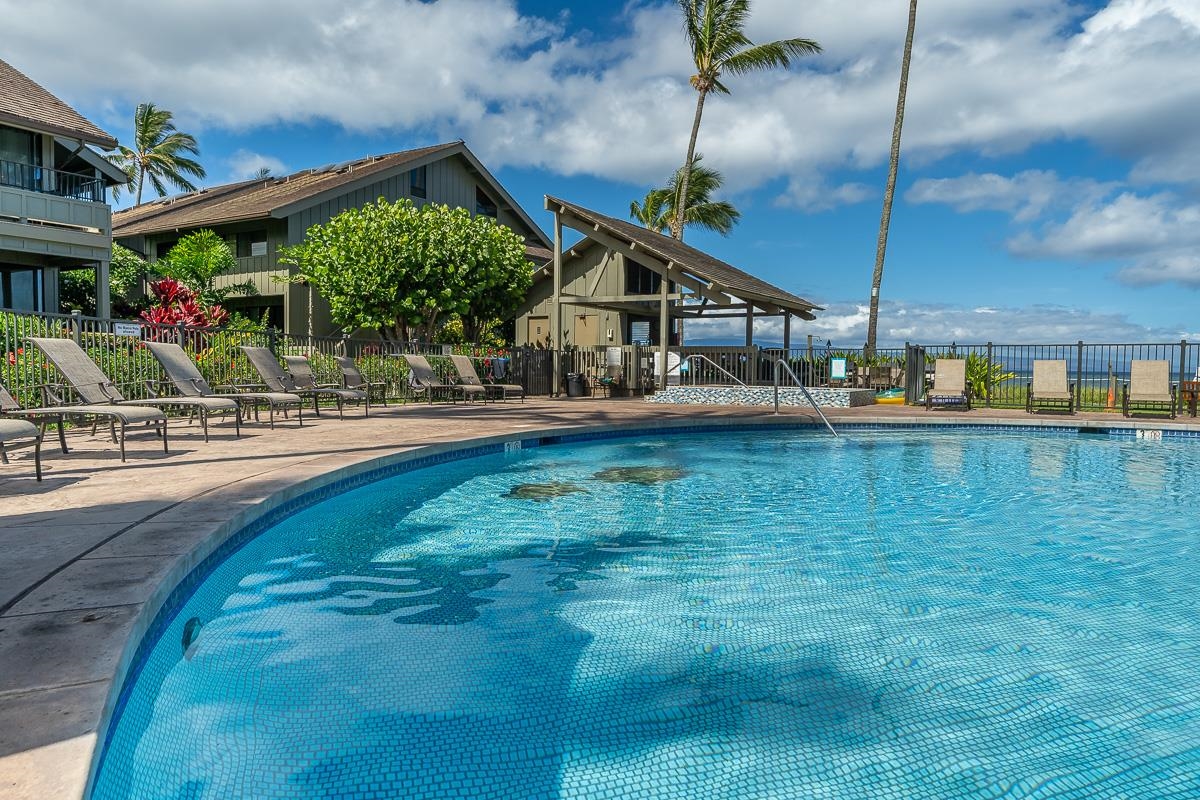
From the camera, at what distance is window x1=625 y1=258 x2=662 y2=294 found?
24.7 m

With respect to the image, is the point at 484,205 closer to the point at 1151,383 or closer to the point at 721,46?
the point at 721,46

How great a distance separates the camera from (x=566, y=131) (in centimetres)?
3425

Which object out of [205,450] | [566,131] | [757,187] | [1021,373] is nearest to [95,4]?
[566,131]

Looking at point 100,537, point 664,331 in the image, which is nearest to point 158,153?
point 664,331

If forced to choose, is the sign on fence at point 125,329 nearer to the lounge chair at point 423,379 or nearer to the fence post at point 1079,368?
the lounge chair at point 423,379

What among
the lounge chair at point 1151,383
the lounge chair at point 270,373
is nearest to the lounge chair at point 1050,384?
the lounge chair at point 1151,383

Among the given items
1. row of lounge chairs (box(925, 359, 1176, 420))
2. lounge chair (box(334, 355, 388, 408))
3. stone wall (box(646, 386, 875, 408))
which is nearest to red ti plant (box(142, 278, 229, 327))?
lounge chair (box(334, 355, 388, 408))

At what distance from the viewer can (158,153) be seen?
43438 millimetres

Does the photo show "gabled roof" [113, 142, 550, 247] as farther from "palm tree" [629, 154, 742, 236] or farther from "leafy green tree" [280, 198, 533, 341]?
"palm tree" [629, 154, 742, 236]

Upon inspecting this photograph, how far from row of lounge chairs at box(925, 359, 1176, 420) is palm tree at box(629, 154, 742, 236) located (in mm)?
16762

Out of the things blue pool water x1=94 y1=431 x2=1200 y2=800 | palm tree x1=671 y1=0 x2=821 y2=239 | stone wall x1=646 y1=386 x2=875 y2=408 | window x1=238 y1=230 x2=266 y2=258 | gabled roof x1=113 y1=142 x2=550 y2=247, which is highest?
palm tree x1=671 y1=0 x2=821 y2=239

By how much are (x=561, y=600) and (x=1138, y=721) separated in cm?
258

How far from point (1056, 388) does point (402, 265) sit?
15.2m

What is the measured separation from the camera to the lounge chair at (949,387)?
53.6 feet
